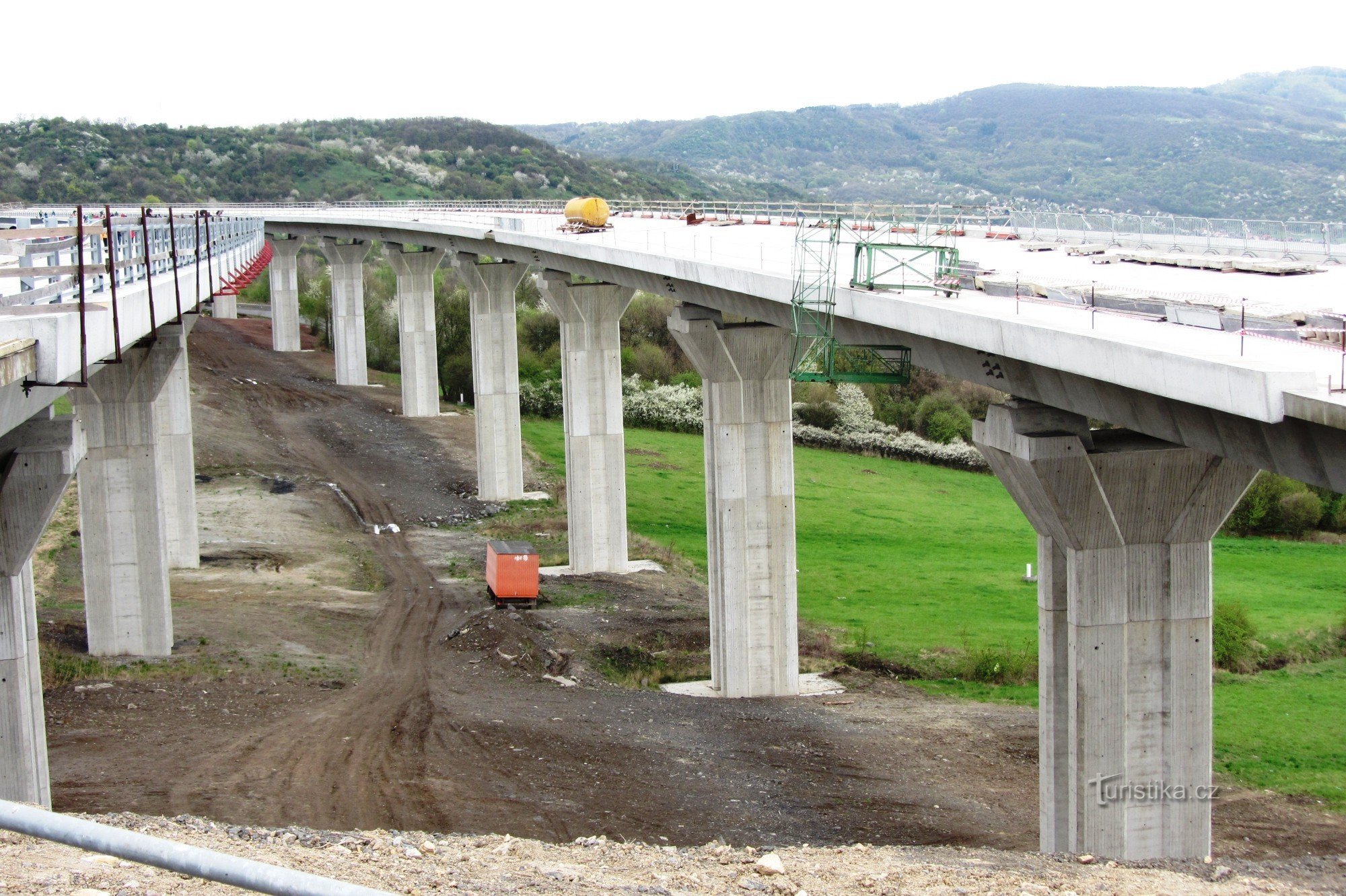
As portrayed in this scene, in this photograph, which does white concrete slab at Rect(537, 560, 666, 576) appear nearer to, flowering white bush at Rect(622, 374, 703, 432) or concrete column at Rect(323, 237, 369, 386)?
flowering white bush at Rect(622, 374, 703, 432)

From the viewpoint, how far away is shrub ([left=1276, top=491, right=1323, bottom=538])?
51.9 meters

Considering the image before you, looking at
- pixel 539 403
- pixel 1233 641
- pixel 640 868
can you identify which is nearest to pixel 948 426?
pixel 539 403

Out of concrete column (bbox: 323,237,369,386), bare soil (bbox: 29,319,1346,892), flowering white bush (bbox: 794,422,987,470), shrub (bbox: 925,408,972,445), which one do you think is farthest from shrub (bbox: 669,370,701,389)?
bare soil (bbox: 29,319,1346,892)

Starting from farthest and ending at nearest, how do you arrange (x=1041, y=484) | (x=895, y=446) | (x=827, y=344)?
(x=895, y=446), (x=827, y=344), (x=1041, y=484)

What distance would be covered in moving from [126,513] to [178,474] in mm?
10328

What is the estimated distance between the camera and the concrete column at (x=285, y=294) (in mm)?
88562

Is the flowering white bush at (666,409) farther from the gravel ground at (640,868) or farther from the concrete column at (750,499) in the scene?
the gravel ground at (640,868)

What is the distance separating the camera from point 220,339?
91.0m

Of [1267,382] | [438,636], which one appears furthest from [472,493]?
[1267,382]

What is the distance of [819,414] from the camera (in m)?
70.8

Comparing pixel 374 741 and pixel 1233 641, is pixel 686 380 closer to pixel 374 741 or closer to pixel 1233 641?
pixel 1233 641

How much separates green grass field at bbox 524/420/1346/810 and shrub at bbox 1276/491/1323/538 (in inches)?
61.3

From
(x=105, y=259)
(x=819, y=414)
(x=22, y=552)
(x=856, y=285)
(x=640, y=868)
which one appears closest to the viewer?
(x=640, y=868)

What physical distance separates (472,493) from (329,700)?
26.2 meters
